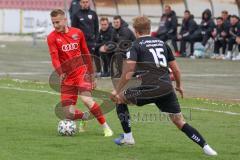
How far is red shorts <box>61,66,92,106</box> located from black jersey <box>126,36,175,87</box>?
1851 millimetres

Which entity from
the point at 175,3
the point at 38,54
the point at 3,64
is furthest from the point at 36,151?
the point at 175,3

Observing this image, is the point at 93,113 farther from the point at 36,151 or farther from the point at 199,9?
the point at 199,9

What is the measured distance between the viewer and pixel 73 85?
41.9 ft

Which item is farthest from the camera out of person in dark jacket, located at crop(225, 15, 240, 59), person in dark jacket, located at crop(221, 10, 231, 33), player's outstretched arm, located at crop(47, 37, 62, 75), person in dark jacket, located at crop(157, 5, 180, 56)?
person in dark jacket, located at crop(157, 5, 180, 56)

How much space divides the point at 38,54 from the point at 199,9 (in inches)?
307

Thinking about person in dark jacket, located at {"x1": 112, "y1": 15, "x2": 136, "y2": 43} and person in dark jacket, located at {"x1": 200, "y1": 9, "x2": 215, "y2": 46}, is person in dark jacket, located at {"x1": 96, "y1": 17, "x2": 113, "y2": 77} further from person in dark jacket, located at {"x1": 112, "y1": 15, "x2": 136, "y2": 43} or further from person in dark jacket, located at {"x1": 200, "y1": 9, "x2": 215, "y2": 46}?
person in dark jacket, located at {"x1": 200, "y1": 9, "x2": 215, "y2": 46}

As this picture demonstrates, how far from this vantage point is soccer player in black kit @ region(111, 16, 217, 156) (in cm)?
1086

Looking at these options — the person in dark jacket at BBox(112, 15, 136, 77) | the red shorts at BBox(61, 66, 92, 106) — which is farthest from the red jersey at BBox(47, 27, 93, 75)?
the person in dark jacket at BBox(112, 15, 136, 77)

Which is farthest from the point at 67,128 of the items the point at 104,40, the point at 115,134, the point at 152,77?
the point at 104,40

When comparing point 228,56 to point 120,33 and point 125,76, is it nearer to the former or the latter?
point 120,33

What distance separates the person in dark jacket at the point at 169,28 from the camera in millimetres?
34438

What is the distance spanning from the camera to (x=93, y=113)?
42.1 feet

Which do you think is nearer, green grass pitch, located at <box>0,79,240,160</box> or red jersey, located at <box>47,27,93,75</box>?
green grass pitch, located at <box>0,79,240,160</box>

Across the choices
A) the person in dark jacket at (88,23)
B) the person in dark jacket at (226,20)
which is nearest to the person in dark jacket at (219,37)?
the person in dark jacket at (226,20)
